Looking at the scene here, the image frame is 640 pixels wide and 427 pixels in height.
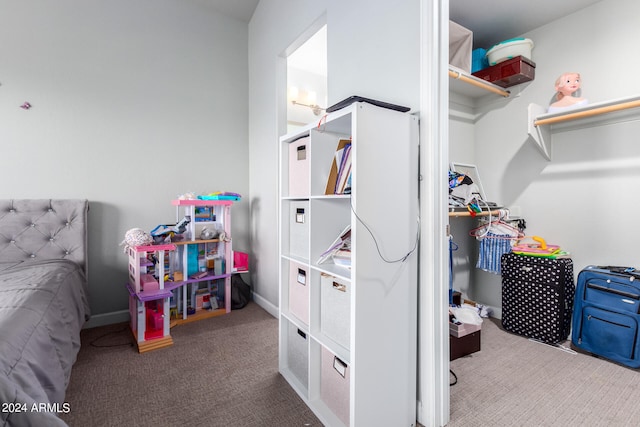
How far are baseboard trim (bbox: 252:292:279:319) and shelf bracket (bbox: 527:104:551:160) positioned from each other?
243 centimetres

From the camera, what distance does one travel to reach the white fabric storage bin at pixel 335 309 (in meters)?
1.37

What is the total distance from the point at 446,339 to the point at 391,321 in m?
0.34

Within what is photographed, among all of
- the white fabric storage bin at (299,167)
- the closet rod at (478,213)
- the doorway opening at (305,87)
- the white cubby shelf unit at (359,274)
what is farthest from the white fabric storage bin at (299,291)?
the doorway opening at (305,87)

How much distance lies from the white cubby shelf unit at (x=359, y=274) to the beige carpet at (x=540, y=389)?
0.43 m

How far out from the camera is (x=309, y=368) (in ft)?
5.12

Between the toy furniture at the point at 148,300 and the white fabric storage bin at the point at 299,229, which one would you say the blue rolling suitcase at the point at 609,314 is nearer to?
the white fabric storage bin at the point at 299,229

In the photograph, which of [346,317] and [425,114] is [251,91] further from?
[346,317]

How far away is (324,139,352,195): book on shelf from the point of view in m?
1.45

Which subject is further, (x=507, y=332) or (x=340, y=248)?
(x=507, y=332)

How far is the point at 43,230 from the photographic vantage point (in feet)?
7.42

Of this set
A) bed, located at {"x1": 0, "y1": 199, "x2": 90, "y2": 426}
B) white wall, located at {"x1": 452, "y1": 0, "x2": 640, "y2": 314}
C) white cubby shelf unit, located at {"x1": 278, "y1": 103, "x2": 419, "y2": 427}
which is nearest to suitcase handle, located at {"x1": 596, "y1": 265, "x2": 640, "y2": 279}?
white wall, located at {"x1": 452, "y1": 0, "x2": 640, "y2": 314}

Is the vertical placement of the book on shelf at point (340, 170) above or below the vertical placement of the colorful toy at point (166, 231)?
above

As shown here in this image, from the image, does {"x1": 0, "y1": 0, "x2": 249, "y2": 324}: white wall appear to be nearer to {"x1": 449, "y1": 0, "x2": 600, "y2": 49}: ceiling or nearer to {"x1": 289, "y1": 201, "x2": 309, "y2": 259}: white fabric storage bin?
{"x1": 289, "y1": 201, "x2": 309, "y2": 259}: white fabric storage bin

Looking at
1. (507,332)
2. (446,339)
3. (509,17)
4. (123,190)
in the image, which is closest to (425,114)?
(446,339)
